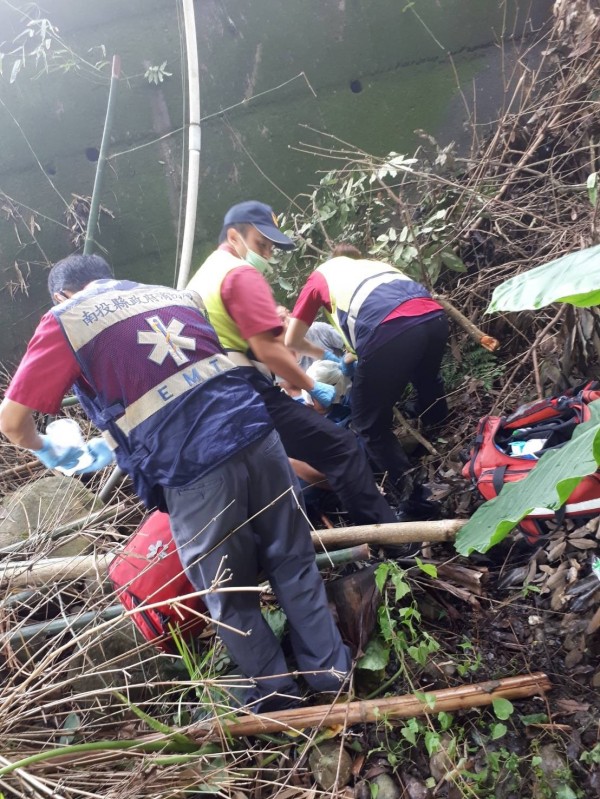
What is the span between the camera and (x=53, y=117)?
5250 millimetres

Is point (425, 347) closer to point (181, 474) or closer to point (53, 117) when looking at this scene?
point (181, 474)

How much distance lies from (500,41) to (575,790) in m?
5.06

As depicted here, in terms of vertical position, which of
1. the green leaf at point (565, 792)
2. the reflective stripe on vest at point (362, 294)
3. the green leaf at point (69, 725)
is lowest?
the green leaf at point (565, 792)

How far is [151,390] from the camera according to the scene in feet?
6.57

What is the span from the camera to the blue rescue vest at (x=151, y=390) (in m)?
1.96

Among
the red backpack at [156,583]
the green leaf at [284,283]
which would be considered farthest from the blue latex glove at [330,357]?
the red backpack at [156,583]

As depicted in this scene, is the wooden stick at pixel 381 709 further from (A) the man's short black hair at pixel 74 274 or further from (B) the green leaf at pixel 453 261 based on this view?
(B) the green leaf at pixel 453 261

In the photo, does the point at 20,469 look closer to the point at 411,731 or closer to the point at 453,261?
the point at 411,731

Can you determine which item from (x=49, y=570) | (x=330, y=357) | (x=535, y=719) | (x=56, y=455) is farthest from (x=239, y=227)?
(x=535, y=719)

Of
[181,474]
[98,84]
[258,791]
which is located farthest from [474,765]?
[98,84]

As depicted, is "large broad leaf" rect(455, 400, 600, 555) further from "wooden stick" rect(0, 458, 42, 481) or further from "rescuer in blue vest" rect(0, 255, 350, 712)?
"wooden stick" rect(0, 458, 42, 481)

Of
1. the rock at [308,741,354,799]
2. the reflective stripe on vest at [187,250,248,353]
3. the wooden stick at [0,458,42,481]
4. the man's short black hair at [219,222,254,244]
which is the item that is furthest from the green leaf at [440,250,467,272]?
the wooden stick at [0,458,42,481]

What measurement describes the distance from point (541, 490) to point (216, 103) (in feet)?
15.5

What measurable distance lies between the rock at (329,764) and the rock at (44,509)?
5.25ft
